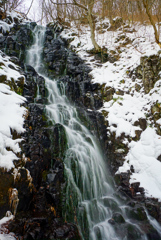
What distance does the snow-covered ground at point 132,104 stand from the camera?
5398mm

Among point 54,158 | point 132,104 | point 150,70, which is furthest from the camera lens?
point 132,104

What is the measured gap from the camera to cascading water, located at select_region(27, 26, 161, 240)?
412 centimetres

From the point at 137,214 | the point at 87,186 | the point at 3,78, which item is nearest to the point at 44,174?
the point at 87,186

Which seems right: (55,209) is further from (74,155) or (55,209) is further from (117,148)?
(117,148)

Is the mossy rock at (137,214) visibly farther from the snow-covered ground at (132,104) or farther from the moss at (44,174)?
the moss at (44,174)

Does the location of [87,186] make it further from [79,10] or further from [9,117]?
[79,10]

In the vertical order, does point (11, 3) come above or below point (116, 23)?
below

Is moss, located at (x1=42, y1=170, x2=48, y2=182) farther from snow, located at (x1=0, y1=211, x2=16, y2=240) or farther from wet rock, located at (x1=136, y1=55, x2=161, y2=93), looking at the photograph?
wet rock, located at (x1=136, y1=55, x2=161, y2=93)

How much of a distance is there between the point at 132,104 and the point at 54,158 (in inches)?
193

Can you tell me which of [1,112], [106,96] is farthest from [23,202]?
[106,96]

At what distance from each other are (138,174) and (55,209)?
3287 millimetres

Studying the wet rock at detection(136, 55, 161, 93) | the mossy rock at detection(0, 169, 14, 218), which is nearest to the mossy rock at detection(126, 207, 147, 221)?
the mossy rock at detection(0, 169, 14, 218)

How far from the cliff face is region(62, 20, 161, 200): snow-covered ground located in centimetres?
27

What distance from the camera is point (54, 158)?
5.02m
